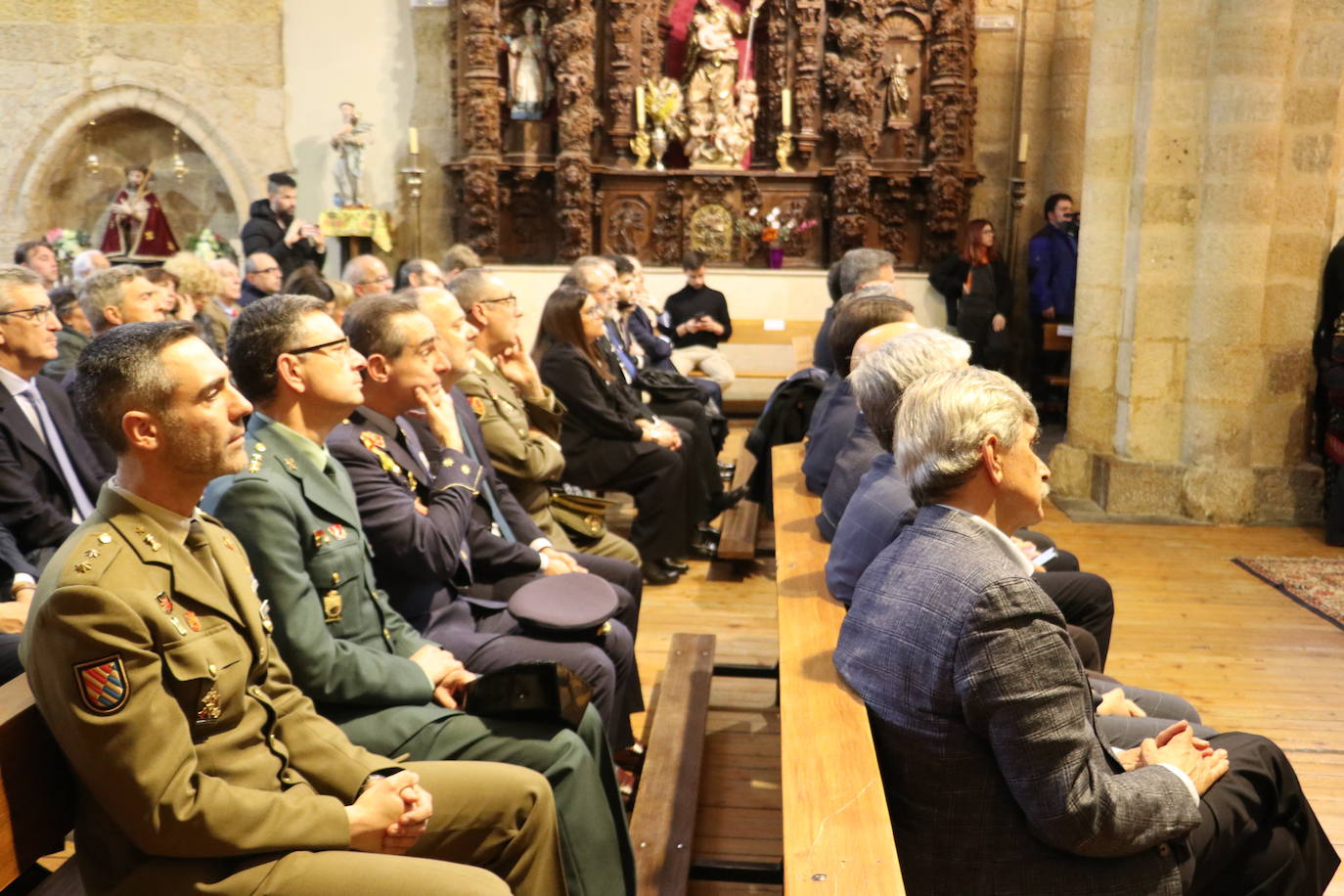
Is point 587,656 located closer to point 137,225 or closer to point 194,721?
point 194,721

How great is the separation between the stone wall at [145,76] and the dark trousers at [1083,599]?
9215 mm

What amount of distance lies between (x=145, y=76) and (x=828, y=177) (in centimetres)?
600

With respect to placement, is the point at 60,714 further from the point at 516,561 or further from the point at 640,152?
the point at 640,152

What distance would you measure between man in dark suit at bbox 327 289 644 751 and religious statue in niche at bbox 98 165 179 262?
357 inches

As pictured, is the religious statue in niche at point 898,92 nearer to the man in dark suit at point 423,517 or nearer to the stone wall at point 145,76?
the stone wall at point 145,76

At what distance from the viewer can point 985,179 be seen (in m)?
10.8

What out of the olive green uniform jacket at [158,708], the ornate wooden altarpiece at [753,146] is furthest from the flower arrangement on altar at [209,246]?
the olive green uniform jacket at [158,708]

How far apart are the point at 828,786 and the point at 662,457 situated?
375cm

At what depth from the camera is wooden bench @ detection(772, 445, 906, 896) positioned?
1869 mm

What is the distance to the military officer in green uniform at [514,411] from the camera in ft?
14.3

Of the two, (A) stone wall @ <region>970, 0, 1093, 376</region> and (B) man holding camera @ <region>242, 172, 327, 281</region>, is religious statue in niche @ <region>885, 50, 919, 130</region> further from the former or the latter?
(B) man holding camera @ <region>242, 172, 327, 281</region>

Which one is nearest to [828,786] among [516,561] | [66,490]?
[516,561]

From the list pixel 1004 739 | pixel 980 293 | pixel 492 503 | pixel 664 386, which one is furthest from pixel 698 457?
pixel 1004 739

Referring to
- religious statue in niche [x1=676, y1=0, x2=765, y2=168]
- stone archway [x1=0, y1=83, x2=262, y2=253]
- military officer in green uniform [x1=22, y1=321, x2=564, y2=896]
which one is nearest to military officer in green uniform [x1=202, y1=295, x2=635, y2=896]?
military officer in green uniform [x1=22, y1=321, x2=564, y2=896]
